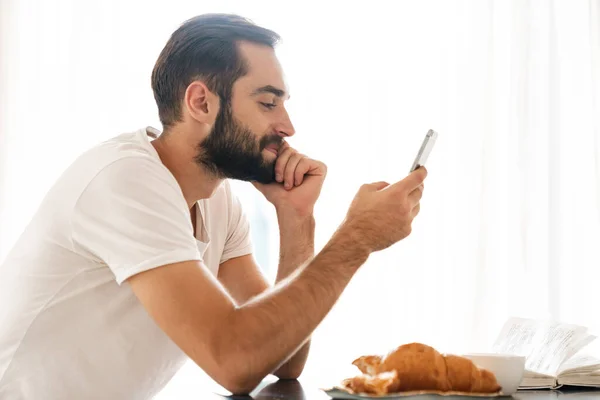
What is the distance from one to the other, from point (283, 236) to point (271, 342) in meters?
0.56

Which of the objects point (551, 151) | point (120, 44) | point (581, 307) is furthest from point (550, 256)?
point (120, 44)

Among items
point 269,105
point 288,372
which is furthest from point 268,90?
point 288,372

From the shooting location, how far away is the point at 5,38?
2.86 m

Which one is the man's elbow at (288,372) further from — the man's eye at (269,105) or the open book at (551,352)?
the man's eye at (269,105)

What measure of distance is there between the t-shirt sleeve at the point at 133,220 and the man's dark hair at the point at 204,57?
11.0 inches

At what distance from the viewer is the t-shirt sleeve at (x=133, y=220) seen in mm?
1227

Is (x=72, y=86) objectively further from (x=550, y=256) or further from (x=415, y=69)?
(x=550, y=256)

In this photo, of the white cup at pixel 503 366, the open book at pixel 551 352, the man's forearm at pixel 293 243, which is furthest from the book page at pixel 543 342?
the man's forearm at pixel 293 243

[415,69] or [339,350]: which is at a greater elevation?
[415,69]

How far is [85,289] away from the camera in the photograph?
1358 millimetres

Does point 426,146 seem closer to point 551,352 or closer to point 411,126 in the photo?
point 551,352

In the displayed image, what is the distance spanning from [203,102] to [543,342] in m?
0.78

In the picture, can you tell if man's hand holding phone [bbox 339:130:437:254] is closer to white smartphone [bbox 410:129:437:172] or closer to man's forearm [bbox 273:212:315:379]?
white smartphone [bbox 410:129:437:172]

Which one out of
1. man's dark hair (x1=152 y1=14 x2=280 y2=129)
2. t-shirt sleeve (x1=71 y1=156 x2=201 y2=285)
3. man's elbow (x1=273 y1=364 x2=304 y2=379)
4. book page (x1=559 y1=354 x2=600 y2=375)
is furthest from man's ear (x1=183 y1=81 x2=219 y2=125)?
book page (x1=559 y1=354 x2=600 y2=375)
